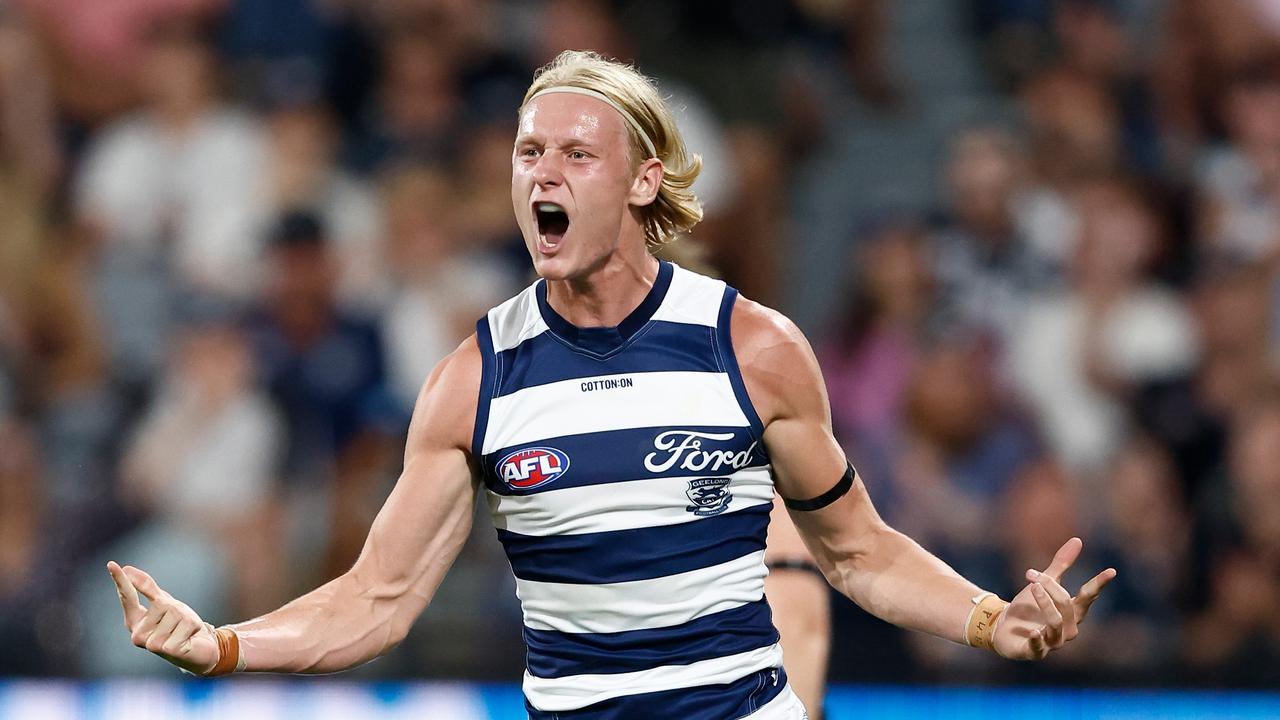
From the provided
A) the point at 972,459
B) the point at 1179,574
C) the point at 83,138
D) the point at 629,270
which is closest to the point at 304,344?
the point at 83,138

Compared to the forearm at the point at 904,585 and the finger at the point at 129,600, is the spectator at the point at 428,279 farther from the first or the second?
the finger at the point at 129,600

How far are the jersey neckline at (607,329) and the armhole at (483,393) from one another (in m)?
0.14

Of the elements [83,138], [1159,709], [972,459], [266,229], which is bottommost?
[1159,709]

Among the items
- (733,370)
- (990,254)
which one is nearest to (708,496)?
(733,370)

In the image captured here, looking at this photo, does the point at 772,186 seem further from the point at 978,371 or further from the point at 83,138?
the point at 83,138

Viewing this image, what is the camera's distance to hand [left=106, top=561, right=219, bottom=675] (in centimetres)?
332

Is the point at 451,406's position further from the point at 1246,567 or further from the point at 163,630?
the point at 1246,567

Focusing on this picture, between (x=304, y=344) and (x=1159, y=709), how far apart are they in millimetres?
3979

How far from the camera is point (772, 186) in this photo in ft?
A: 28.3

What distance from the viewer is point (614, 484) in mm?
3518

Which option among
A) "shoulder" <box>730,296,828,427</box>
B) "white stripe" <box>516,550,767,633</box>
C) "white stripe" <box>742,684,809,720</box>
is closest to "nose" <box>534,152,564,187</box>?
"shoulder" <box>730,296,828,427</box>

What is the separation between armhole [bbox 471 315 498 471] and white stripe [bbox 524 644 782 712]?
0.49m

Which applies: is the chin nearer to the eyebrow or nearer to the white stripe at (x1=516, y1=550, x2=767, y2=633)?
the eyebrow

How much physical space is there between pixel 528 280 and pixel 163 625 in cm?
479
